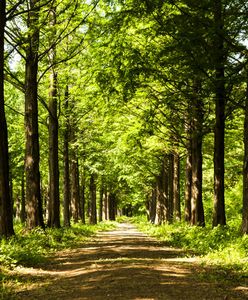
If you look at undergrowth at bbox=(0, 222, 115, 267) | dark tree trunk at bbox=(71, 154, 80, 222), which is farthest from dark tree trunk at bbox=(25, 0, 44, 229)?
dark tree trunk at bbox=(71, 154, 80, 222)

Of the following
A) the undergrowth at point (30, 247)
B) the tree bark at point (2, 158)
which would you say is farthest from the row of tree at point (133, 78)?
the undergrowth at point (30, 247)

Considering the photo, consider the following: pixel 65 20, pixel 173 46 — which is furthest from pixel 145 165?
pixel 173 46

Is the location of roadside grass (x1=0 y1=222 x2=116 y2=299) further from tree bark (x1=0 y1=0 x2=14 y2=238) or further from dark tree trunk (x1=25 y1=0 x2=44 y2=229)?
tree bark (x1=0 y1=0 x2=14 y2=238)

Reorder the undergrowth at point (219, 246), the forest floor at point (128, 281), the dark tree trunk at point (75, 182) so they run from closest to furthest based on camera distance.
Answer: the forest floor at point (128, 281)
the undergrowth at point (219, 246)
the dark tree trunk at point (75, 182)

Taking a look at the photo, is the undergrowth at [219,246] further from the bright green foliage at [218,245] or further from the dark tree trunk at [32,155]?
the dark tree trunk at [32,155]

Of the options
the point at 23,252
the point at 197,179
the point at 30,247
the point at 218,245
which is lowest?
the point at 218,245

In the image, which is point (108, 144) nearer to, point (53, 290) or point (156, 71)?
point (156, 71)

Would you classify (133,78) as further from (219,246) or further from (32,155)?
(219,246)

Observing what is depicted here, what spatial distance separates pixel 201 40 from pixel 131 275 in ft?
21.6

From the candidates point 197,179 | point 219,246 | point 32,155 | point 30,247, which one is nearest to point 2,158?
point 30,247

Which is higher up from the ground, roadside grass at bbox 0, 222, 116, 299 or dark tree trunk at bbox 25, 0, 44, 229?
dark tree trunk at bbox 25, 0, 44, 229

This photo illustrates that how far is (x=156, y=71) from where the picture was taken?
1434cm

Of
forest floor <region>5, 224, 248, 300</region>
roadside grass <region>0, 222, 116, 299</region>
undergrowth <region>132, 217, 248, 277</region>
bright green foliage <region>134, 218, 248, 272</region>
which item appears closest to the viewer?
forest floor <region>5, 224, 248, 300</region>

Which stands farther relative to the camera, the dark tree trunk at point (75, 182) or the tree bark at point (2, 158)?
the dark tree trunk at point (75, 182)
